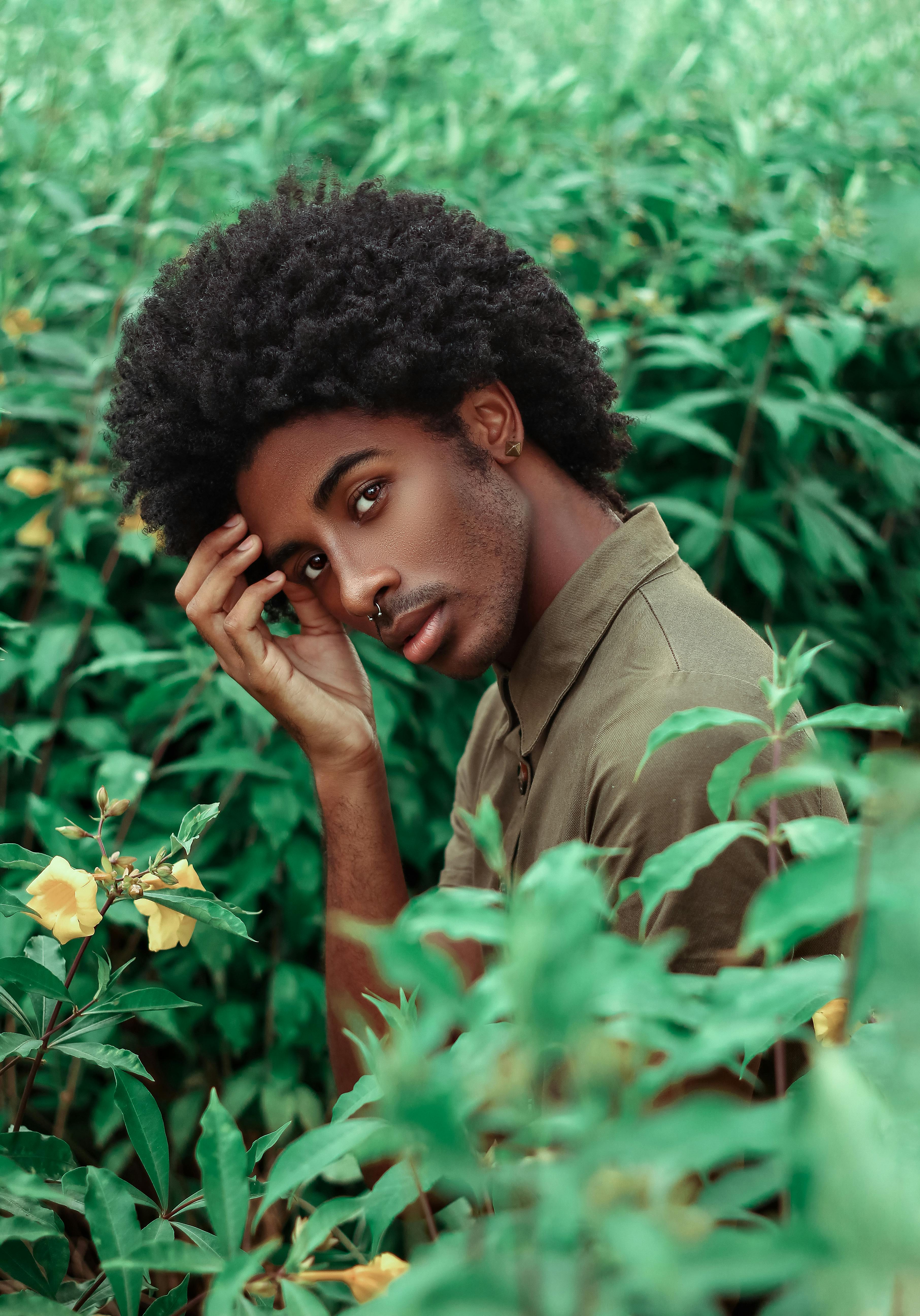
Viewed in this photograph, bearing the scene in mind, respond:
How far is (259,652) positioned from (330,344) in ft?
1.47


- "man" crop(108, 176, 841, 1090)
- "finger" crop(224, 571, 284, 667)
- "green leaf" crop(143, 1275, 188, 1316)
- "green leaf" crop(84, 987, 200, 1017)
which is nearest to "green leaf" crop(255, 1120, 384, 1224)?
"green leaf" crop(143, 1275, 188, 1316)

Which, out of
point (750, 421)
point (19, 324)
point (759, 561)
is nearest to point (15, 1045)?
point (19, 324)

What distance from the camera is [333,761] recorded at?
1545 millimetres

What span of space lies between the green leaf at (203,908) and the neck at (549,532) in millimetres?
686

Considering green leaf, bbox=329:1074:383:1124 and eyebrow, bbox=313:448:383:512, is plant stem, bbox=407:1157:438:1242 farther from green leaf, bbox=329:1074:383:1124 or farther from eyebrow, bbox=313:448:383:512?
eyebrow, bbox=313:448:383:512

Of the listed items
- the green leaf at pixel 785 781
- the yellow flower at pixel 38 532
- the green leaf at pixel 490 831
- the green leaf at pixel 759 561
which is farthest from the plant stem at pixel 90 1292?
the green leaf at pixel 759 561

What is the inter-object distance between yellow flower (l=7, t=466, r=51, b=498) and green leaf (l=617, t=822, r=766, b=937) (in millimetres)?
1586

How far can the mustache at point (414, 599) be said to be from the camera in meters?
1.33

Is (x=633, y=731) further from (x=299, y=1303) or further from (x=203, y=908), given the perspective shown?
(x=299, y=1303)

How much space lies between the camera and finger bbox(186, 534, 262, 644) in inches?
59.6

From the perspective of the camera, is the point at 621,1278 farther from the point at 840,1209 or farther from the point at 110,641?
the point at 110,641

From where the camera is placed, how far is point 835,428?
2.36 metres

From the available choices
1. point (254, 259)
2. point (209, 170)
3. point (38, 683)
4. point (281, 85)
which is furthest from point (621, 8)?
point (38, 683)

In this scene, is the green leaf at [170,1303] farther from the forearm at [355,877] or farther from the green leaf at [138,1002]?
the forearm at [355,877]
